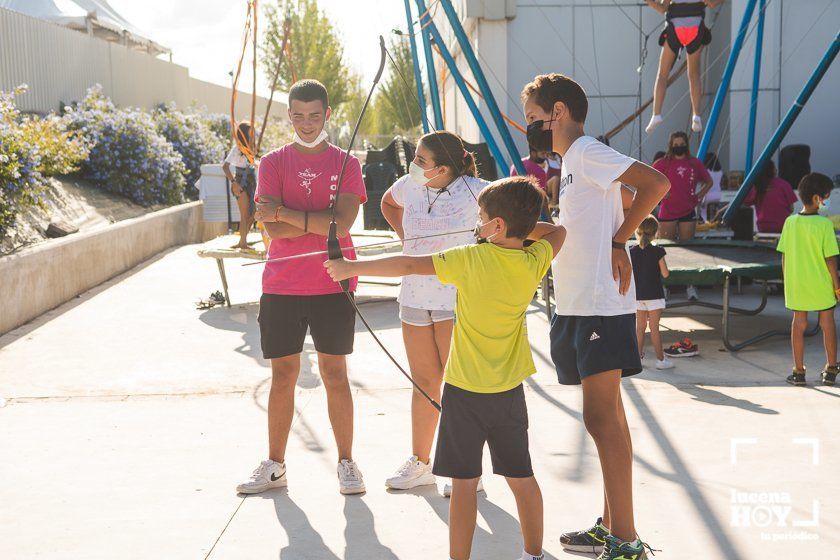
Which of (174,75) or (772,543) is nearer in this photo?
(772,543)

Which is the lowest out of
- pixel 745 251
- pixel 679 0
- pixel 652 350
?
pixel 652 350

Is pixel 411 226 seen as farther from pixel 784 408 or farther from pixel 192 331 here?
pixel 192 331

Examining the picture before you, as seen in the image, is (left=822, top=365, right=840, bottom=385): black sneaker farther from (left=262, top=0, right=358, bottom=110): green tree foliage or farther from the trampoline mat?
(left=262, top=0, right=358, bottom=110): green tree foliage

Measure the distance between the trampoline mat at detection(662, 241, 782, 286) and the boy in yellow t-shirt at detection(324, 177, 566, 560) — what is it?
184 inches

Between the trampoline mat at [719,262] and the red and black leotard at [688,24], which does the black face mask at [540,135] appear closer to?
the trampoline mat at [719,262]

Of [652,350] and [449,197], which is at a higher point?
[449,197]

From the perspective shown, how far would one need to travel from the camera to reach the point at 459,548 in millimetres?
3238

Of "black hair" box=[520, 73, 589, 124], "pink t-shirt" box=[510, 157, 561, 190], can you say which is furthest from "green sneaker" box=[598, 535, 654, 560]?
"pink t-shirt" box=[510, 157, 561, 190]

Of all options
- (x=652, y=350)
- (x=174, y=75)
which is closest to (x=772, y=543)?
(x=652, y=350)

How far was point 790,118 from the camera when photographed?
9281mm

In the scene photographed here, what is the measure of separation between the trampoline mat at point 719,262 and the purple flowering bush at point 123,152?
30.8 feet

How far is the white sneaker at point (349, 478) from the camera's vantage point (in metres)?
4.36

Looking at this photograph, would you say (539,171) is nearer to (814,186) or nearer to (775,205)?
(775,205)

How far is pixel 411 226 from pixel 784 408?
2716mm
